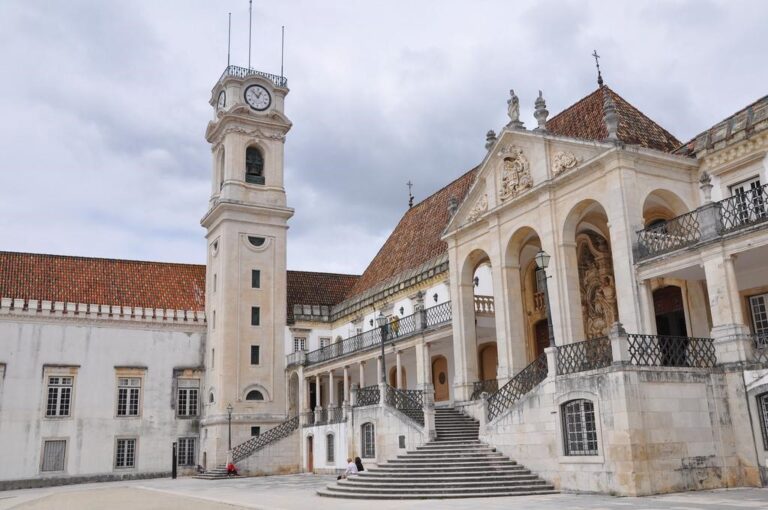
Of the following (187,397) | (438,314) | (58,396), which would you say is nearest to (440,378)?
(438,314)

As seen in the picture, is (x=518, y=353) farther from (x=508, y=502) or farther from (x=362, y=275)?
(x=362, y=275)

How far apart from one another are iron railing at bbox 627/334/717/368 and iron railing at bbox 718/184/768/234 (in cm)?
258

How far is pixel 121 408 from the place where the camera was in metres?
36.0

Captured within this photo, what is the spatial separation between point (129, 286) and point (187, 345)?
4731 mm

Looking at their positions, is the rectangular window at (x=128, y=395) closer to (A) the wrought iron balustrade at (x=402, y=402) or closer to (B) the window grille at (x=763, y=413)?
(A) the wrought iron balustrade at (x=402, y=402)

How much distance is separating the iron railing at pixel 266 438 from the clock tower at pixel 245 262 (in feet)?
4.33

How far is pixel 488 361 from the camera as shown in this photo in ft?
90.5

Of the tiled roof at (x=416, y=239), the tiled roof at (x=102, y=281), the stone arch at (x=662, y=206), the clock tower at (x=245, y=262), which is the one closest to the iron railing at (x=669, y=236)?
the stone arch at (x=662, y=206)

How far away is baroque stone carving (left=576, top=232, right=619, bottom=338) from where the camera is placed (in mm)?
21953

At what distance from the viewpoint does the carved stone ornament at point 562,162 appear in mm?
19750

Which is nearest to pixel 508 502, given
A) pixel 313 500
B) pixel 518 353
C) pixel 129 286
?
pixel 313 500

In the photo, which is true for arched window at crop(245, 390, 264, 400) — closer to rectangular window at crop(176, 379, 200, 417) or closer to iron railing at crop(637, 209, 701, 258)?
rectangular window at crop(176, 379, 200, 417)

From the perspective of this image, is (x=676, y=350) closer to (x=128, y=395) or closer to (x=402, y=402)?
(x=402, y=402)

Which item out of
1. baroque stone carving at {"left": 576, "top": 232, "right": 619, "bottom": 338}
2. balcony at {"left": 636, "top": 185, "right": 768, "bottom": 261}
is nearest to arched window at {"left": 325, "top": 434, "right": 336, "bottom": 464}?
baroque stone carving at {"left": 576, "top": 232, "right": 619, "bottom": 338}
